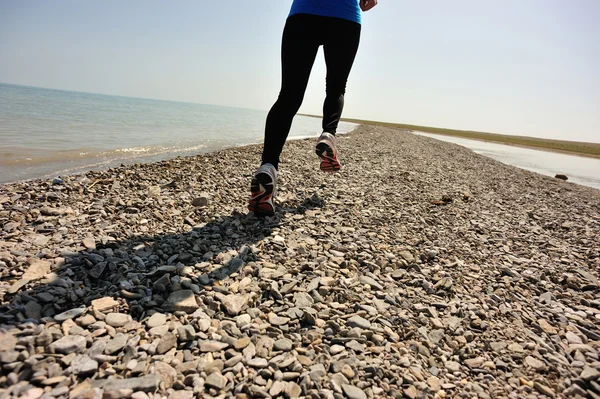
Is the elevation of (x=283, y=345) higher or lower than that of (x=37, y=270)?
lower

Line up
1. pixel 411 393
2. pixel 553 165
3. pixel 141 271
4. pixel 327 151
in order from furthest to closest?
pixel 553 165 < pixel 327 151 < pixel 141 271 < pixel 411 393

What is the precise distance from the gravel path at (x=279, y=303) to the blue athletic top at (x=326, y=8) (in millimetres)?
2395

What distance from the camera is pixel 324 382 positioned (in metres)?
1.61

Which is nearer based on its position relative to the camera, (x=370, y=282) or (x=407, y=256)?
(x=370, y=282)

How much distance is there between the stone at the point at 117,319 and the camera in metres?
1.84

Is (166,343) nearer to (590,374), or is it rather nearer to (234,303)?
(234,303)

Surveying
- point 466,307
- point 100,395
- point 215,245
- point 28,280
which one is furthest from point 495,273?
point 28,280

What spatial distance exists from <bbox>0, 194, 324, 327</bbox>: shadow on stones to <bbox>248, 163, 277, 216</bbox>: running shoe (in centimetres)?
24

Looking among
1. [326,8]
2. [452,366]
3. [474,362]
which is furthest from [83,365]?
[326,8]

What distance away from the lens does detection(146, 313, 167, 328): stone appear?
6.12ft

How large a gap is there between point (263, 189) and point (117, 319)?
1.94 metres

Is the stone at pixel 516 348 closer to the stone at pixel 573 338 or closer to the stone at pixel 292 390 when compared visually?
the stone at pixel 573 338

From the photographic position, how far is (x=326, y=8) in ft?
11.0

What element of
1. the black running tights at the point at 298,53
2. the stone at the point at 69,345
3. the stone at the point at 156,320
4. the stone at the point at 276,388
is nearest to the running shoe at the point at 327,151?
the black running tights at the point at 298,53
